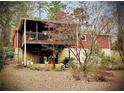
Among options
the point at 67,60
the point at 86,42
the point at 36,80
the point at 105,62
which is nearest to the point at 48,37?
the point at 67,60

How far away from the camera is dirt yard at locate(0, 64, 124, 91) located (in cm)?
664

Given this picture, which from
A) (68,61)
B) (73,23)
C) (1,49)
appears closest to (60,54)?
(68,61)

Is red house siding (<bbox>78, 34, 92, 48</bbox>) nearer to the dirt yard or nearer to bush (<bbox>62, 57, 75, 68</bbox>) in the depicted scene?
bush (<bbox>62, 57, 75, 68</bbox>)

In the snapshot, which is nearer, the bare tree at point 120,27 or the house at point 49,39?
the house at point 49,39

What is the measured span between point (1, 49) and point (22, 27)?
22.1 inches

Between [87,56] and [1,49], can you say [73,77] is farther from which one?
[1,49]

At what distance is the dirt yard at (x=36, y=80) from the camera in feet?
21.8

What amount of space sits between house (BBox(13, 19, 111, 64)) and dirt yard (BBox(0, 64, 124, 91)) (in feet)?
0.81

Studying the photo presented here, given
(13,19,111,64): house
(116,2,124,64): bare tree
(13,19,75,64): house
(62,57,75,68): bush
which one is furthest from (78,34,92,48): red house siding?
(116,2,124,64): bare tree

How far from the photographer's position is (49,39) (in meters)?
6.79

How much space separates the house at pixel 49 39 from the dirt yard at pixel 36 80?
248 millimetres

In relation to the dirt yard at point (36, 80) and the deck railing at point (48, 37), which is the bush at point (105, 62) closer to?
the dirt yard at point (36, 80)

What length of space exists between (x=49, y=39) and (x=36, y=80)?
80cm

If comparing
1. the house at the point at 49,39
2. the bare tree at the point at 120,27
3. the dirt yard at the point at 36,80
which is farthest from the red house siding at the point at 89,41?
the dirt yard at the point at 36,80
